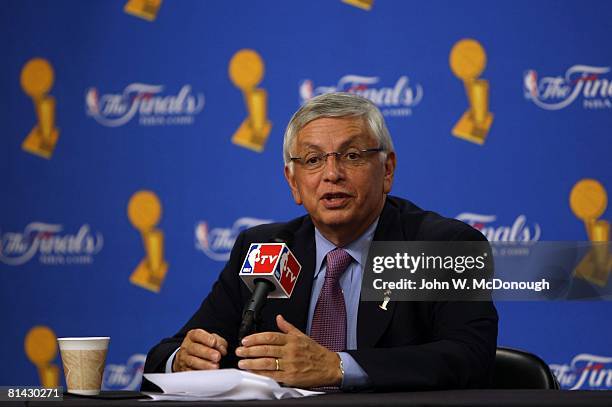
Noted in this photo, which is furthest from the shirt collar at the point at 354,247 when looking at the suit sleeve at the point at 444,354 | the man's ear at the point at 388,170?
the suit sleeve at the point at 444,354

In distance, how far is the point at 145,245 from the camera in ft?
15.0

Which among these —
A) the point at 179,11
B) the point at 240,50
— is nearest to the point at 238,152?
the point at 240,50

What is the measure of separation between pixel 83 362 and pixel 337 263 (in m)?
0.89

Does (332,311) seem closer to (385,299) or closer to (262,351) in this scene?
(385,299)

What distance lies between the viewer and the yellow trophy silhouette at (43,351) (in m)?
4.62

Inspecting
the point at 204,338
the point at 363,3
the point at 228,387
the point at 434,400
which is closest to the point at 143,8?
the point at 363,3

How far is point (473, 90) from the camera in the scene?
167 inches

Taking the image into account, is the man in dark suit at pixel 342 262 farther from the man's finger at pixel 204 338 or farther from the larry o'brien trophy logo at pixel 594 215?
the larry o'brien trophy logo at pixel 594 215

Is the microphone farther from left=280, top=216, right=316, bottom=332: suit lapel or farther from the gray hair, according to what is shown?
the gray hair

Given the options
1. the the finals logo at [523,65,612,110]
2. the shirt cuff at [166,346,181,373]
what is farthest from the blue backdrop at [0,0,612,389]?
the shirt cuff at [166,346,181,373]

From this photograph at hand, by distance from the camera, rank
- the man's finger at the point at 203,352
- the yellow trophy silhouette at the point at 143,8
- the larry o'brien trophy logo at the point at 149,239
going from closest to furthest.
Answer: the man's finger at the point at 203,352
the larry o'brien trophy logo at the point at 149,239
the yellow trophy silhouette at the point at 143,8

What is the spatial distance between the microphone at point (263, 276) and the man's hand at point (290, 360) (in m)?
0.04

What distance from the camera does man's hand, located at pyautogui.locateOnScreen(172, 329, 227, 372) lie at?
207 cm

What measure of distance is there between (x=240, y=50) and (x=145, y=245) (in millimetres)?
1145
